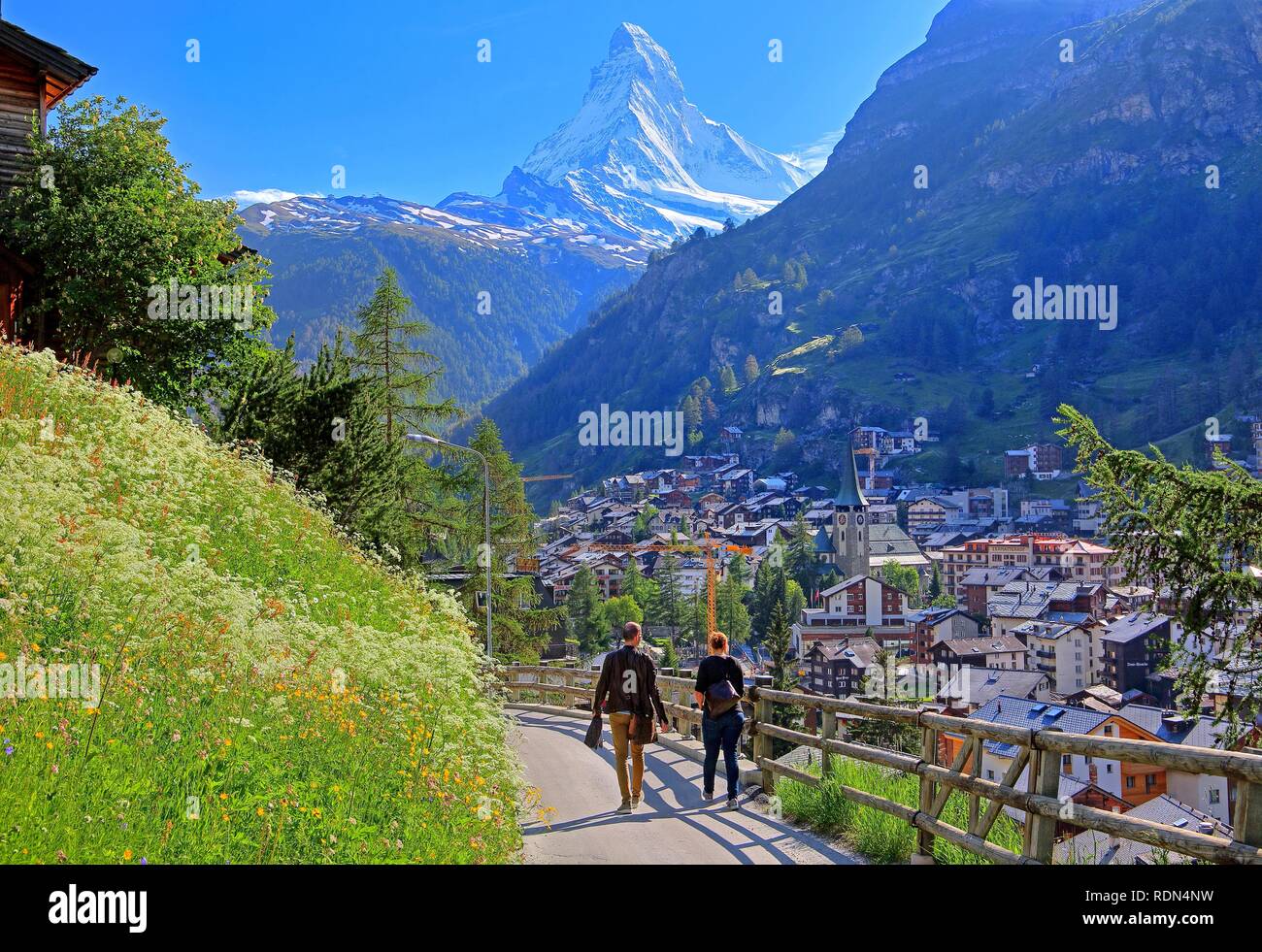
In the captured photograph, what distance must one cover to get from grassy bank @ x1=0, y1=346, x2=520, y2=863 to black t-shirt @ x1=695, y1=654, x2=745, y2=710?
2.45 meters

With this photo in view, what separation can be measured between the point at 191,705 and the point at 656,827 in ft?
16.1

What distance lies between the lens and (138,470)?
1085cm

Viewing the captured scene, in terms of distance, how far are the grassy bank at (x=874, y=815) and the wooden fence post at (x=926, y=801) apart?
0.24 feet

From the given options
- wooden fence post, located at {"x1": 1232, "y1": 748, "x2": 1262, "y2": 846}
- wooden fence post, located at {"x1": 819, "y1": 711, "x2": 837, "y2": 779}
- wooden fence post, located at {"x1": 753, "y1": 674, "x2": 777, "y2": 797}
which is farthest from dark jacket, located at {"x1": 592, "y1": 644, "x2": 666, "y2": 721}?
wooden fence post, located at {"x1": 1232, "y1": 748, "x2": 1262, "y2": 846}

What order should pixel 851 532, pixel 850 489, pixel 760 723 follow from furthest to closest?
pixel 850 489, pixel 851 532, pixel 760 723

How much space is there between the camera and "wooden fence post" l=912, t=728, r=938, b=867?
325 inches

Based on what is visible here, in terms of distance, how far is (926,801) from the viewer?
845cm

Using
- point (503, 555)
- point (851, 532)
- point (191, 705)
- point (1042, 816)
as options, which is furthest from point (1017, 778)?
point (851, 532)

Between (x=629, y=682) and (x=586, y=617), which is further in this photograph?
(x=586, y=617)

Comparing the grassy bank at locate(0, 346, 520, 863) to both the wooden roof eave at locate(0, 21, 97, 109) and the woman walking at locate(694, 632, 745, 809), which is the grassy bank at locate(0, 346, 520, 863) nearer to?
the woman walking at locate(694, 632, 745, 809)

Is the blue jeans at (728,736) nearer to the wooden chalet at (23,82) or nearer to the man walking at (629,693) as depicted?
the man walking at (629,693)

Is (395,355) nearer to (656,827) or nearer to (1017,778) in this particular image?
(656,827)
